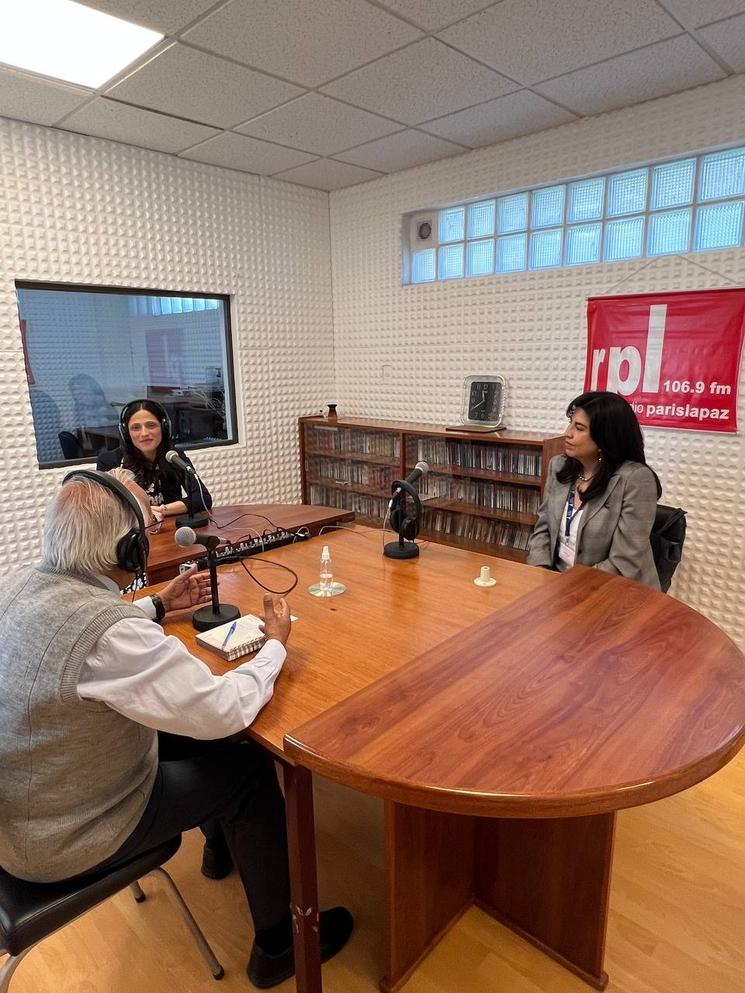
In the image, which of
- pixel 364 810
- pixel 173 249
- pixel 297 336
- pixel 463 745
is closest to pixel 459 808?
pixel 463 745

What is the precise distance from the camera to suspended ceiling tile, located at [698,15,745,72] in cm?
243

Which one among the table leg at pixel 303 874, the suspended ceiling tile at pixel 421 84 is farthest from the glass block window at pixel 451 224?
the table leg at pixel 303 874

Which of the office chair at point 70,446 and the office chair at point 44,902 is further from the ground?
the office chair at point 70,446

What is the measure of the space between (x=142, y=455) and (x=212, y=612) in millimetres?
1575

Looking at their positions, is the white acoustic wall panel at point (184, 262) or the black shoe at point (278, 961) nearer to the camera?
the black shoe at point (278, 961)

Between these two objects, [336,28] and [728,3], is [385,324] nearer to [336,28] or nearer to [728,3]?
[336,28]

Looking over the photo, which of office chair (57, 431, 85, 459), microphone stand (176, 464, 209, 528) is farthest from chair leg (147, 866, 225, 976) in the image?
office chair (57, 431, 85, 459)

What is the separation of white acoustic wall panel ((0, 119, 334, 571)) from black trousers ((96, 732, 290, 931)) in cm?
252

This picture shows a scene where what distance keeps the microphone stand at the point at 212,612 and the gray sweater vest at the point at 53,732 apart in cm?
51

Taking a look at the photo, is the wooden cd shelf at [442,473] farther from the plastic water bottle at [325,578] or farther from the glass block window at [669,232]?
the plastic water bottle at [325,578]

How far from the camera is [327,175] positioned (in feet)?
14.4

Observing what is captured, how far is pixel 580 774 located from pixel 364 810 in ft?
4.66

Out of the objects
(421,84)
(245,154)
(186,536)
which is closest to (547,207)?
(421,84)

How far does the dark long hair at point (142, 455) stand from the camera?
3.13 meters
